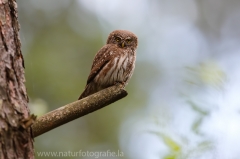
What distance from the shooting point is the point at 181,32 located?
12578 mm

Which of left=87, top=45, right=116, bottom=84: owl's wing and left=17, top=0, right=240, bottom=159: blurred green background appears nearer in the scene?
left=17, top=0, right=240, bottom=159: blurred green background

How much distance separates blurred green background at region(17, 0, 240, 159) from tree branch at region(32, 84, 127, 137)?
0.32 metres

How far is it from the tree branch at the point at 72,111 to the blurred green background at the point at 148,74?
1.04 feet

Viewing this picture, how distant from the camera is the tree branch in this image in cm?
285

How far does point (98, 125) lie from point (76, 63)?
1.53 m

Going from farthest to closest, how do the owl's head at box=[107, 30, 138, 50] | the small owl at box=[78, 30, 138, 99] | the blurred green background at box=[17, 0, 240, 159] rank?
the owl's head at box=[107, 30, 138, 50] → the small owl at box=[78, 30, 138, 99] → the blurred green background at box=[17, 0, 240, 159]

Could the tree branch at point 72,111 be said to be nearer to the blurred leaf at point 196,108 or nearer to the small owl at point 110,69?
the blurred leaf at point 196,108

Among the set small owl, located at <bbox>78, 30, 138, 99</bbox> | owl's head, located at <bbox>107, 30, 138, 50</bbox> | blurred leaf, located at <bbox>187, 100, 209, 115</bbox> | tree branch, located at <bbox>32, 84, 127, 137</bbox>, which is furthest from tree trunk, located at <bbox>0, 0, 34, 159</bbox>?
owl's head, located at <bbox>107, 30, 138, 50</bbox>

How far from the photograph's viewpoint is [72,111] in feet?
9.79

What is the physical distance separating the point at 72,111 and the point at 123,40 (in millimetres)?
2537

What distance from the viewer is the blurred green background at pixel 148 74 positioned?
234 cm

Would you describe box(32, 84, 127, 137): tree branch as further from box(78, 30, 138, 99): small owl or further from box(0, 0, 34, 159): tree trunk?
box(78, 30, 138, 99): small owl

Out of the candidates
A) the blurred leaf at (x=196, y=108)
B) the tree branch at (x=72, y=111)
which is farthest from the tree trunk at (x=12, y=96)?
the blurred leaf at (x=196, y=108)

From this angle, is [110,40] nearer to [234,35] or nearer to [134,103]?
[134,103]
